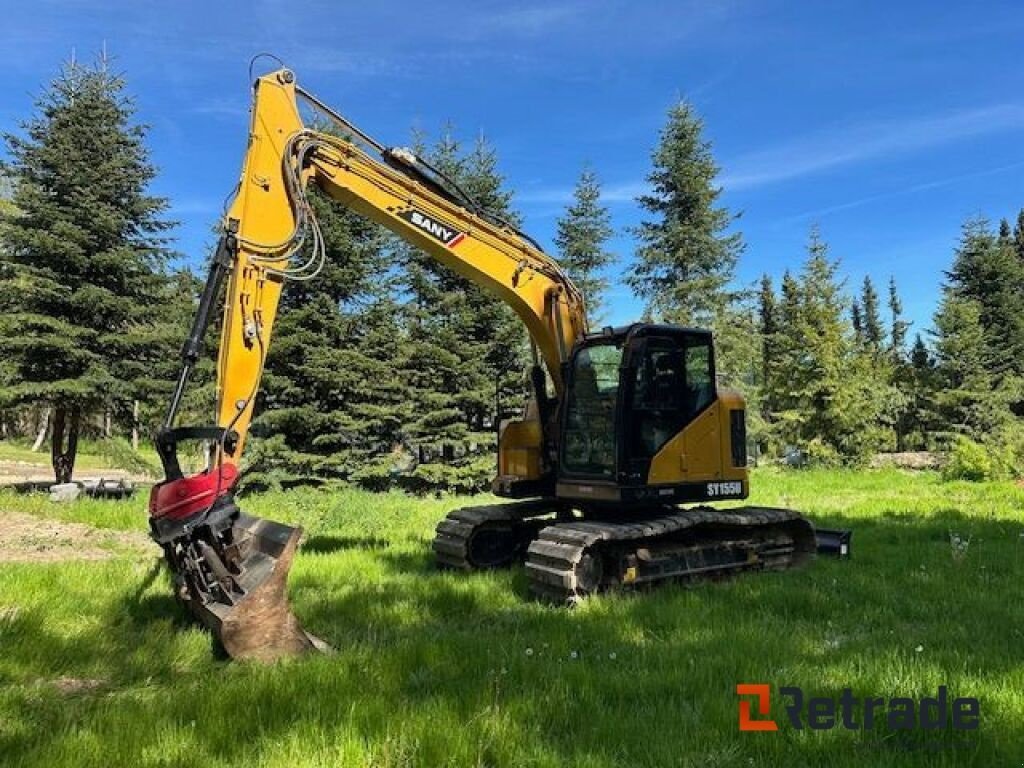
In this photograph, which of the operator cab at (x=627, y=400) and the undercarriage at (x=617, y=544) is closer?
the undercarriage at (x=617, y=544)

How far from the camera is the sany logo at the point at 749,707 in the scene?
3995 mm

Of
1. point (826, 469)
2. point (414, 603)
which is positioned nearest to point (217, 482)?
point (414, 603)

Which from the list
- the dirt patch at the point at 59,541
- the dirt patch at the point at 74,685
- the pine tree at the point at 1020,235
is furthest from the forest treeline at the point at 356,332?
the pine tree at the point at 1020,235

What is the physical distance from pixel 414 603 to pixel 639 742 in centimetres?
359

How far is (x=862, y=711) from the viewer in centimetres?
420

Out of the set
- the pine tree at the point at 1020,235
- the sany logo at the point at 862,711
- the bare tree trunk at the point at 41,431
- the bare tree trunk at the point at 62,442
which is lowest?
the sany logo at the point at 862,711

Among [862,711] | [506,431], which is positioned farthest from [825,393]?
[862,711]

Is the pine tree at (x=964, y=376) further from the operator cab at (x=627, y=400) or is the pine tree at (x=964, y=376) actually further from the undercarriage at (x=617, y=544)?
the operator cab at (x=627, y=400)

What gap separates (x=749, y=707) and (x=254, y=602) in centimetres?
322

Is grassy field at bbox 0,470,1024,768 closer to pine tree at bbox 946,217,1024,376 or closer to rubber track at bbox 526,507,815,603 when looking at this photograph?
rubber track at bbox 526,507,815,603

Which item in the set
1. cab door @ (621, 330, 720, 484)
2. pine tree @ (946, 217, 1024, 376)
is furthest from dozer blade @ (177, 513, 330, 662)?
pine tree @ (946, 217, 1024, 376)

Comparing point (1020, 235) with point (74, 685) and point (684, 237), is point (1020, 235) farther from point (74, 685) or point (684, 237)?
point (74, 685)

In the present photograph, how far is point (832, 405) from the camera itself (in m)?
28.4

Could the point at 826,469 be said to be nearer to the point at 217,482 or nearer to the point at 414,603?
the point at 414,603
